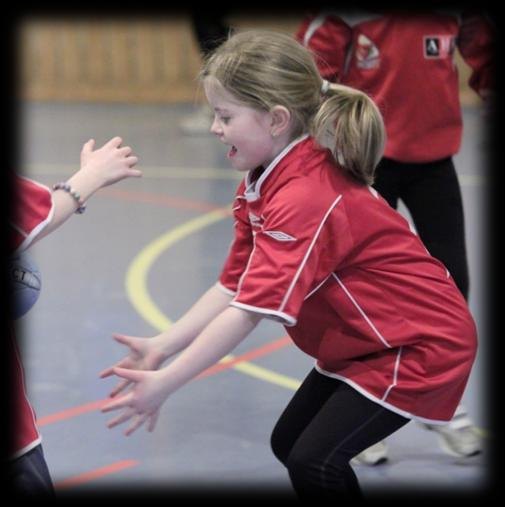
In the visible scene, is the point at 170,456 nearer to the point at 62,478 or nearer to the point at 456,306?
the point at 62,478

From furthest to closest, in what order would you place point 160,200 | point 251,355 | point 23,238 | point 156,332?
point 160,200 → point 156,332 → point 251,355 → point 23,238

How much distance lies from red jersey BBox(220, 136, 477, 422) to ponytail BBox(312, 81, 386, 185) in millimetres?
27

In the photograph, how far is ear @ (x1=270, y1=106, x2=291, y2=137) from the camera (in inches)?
88.3

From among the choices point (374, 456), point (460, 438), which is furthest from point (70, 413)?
point (460, 438)

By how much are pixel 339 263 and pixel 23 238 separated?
67 cm

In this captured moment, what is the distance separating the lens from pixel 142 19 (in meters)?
10.5

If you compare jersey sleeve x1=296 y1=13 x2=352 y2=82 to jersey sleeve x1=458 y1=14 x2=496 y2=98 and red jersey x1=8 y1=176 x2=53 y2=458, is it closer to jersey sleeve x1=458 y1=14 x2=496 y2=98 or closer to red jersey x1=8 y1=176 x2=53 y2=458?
jersey sleeve x1=458 y1=14 x2=496 y2=98

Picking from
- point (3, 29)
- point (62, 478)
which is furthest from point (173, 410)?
point (3, 29)

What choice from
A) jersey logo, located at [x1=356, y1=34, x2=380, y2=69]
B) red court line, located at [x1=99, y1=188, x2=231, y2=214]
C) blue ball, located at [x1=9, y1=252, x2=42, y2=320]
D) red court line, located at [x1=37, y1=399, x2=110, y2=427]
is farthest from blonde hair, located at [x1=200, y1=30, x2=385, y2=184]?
red court line, located at [x1=99, y1=188, x2=231, y2=214]

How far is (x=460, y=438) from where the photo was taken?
323 cm

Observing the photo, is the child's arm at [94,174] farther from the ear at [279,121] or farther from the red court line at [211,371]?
the red court line at [211,371]

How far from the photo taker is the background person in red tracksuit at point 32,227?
6.38 ft

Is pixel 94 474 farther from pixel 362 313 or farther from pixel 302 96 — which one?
pixel 302 96

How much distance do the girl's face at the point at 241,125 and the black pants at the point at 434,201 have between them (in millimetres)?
1070
